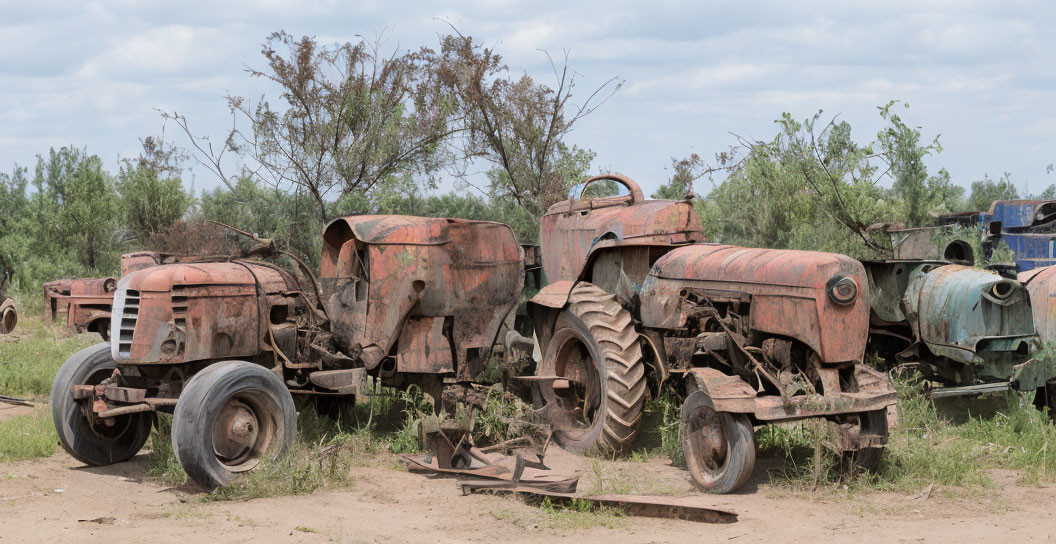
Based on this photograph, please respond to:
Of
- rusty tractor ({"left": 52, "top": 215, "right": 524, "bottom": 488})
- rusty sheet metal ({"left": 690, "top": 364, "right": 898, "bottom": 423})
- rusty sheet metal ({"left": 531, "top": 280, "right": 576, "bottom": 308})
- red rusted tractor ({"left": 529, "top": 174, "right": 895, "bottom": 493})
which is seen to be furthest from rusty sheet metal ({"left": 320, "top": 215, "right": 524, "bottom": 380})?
rusty sheet metal ({"left": 690, "top": 364, "right": 898, "bottom": 423})

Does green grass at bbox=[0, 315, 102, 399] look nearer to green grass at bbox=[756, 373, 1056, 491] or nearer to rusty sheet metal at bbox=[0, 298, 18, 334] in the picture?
rusty sheet metal at bbox=[0, 298, 18, 334]

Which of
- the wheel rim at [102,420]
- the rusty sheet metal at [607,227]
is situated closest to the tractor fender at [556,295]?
the rusty sheet metal at [607,227]

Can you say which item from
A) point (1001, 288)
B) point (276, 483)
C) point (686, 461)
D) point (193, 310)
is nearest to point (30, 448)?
point (193, 310)

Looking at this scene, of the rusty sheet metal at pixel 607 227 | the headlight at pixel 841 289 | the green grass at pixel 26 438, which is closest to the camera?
the headlight at pixel 841 289

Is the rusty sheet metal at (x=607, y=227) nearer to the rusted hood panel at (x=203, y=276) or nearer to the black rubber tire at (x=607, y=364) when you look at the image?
the black rubber tire at (x=607, y=364)

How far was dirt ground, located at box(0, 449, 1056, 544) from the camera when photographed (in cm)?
587

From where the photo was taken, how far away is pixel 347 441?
8.64 m

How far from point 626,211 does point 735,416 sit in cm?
326

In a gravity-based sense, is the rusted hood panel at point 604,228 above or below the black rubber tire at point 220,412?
above

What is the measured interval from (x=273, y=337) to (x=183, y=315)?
2.89 ft

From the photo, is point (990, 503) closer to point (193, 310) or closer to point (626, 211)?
point (626, 211)

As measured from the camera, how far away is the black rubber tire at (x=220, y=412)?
22.6 feet

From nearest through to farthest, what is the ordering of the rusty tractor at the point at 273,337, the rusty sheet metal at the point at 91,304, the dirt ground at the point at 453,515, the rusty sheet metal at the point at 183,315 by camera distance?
the dirt ground at the point at 453,515, the rusty tractor at the point at 273,337, the rusty sheet metal at the point at 183,315, the rusty sheet metal at the point at 91,304

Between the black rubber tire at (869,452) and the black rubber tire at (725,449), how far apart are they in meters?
0.72
